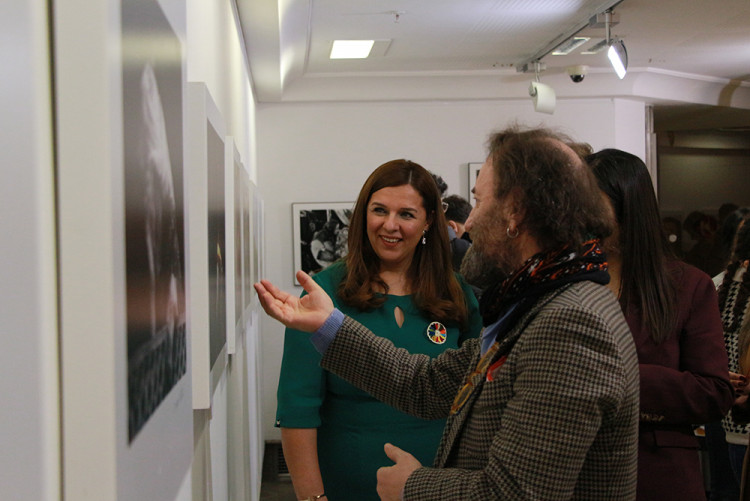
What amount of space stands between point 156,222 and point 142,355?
17cm

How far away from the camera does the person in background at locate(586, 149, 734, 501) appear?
2.15 meters

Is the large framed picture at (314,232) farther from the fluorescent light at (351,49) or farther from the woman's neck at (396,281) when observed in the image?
the woman's neck at (396,281)

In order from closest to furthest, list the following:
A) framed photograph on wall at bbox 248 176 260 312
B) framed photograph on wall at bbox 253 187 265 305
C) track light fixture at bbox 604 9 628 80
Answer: framed photograph on wall at bbox 248 176 260 312, framed photograph on wall at bbox 253 187 265 305, track light fixture at bbox 604 9 628 80

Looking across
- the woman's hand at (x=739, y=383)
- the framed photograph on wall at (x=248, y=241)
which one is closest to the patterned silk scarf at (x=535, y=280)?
the framed photograph on wall at (x=248, y=241)

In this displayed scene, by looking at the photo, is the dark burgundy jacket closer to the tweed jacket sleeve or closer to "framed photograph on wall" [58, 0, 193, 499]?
the tweed jacket sleeve

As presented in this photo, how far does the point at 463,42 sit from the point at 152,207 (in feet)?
21.0

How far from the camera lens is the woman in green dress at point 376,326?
2.43 meters

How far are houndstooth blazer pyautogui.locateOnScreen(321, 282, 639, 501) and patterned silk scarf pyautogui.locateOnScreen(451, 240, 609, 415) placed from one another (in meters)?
0.02

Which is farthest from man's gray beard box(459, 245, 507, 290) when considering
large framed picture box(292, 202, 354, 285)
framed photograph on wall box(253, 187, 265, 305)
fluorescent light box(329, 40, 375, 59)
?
large framed picture box(292, 202, 354, 285)

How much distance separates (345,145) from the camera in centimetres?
830

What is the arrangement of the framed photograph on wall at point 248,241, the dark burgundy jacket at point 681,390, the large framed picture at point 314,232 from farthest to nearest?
the large framed picture at point 314,232, the framed photograph on wall at point 248,241, the dark burgundy jacket at point 681,390

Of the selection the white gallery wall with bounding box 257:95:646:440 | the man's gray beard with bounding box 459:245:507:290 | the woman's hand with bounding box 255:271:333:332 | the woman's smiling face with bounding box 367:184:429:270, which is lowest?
the woman's hand with bounding box 255:271:333:332

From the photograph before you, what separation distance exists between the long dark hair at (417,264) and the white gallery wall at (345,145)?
5.44 metres

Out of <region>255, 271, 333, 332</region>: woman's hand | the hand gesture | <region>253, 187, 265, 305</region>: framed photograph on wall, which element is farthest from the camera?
<region>253, 187, 265, 305</region>: framed photograph on wall
